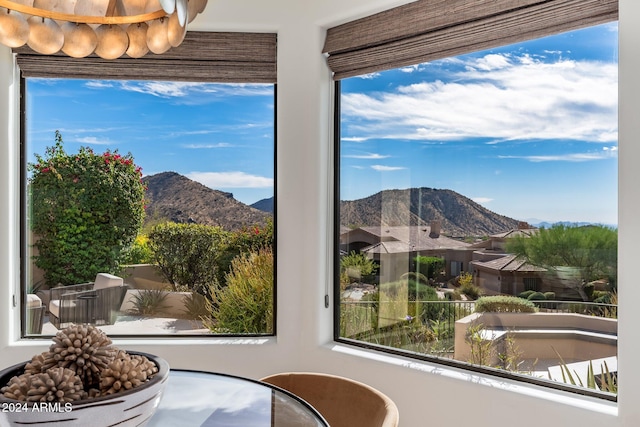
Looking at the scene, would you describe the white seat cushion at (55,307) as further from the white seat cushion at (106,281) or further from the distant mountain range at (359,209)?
the distant mountain range at (359,209)

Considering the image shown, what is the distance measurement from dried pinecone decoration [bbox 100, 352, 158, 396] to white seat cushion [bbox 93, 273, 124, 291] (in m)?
2.03

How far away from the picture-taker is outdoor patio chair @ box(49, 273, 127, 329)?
303cm

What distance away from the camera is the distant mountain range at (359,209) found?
2604mm

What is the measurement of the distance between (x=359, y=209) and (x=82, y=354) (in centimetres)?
201

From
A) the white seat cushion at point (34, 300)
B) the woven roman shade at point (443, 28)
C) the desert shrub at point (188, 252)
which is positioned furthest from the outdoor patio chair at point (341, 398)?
the white seat cushion at point (34, 300)

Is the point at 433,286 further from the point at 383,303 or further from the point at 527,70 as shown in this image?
the point at 527,70

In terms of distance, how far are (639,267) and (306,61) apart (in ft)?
6.44

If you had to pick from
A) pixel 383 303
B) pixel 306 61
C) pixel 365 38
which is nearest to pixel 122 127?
pixel 306 61

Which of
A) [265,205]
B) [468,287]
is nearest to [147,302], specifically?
[265,205]

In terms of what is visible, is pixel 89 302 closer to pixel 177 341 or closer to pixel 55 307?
pixel 55 307

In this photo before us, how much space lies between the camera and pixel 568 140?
2.29 m

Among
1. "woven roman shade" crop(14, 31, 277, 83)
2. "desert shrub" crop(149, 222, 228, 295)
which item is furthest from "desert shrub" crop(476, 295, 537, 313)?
"woven roman shade" crop(14, 31, 277, 83)

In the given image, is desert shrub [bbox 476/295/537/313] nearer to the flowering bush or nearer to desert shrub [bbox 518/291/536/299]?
desert shrub [bbox 518/291/536/299]

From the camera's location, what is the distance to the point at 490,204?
8.32 ft
